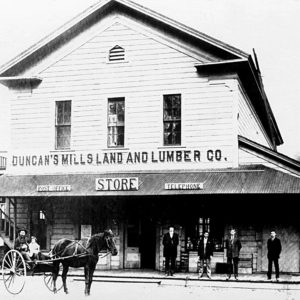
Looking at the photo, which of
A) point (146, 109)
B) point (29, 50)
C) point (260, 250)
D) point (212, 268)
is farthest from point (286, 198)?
point (29, 50)

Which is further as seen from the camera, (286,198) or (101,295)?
(286,198)

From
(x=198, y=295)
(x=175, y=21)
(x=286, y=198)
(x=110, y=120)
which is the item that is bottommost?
(x=198, y=295)

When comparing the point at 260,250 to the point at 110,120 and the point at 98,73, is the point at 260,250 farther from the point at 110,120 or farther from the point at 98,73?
the point at 98,73

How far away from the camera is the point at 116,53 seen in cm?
2028

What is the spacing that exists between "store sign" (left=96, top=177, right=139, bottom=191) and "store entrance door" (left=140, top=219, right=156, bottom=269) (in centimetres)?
189

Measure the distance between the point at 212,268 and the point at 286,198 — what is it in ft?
10.9

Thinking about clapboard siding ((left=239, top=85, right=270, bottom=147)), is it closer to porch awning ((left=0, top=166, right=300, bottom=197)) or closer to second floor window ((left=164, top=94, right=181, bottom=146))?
second floor window ((left=164, top=94, right=181, bottom=146))

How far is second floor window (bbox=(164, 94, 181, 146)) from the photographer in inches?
771

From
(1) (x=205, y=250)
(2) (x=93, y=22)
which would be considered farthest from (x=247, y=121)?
(2) (x=93, y=22)

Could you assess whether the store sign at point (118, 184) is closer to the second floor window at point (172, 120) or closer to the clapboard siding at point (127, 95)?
the clapboard siding at point (127, 95)

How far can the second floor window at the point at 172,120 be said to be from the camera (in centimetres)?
1959

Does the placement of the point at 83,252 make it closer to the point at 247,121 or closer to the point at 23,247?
the point at 23,247

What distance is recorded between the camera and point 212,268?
754 inches

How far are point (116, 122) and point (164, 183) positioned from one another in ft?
10.2
